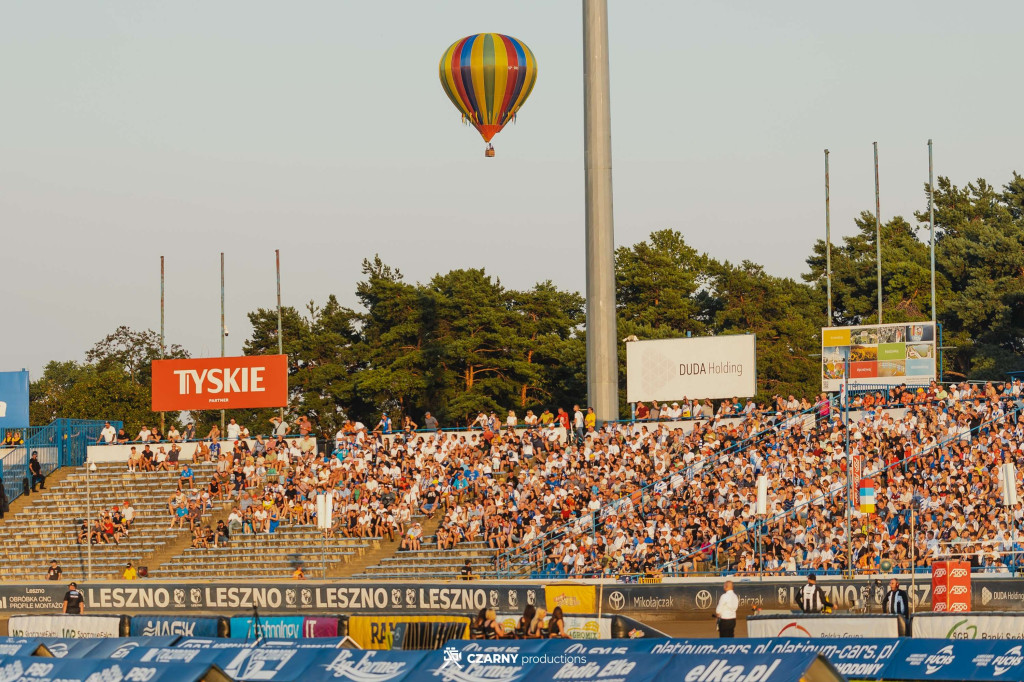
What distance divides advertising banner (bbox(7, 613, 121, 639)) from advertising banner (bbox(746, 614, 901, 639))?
483 inches

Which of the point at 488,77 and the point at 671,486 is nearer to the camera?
the point at 671,486

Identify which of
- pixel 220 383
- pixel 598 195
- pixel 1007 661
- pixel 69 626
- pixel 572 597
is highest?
pixel 598 195

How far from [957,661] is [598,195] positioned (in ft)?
113

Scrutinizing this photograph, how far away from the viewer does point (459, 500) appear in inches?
1676

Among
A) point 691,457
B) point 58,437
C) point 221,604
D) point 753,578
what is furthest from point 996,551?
point 58,437

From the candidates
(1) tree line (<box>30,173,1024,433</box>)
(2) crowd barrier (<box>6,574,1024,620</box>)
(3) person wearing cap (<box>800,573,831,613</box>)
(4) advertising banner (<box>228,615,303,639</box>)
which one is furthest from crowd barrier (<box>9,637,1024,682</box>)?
(1) tree line (<box>30,173,1024,433</box>)

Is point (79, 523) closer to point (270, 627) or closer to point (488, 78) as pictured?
point (488, 78)

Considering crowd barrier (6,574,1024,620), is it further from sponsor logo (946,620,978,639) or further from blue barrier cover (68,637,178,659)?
blue barrier cover (68,637,178,659)

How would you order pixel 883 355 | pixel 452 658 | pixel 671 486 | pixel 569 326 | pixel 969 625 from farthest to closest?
pixel 569 326
pixel 883 355
pixel 671 486
pixel 969 625
pixel 452 658

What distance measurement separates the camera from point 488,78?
53.6 meters

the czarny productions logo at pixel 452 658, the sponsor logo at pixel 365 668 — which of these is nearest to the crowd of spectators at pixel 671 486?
the czarny productions logo at pixel 452 658

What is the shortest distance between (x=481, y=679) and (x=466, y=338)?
60.1 meters

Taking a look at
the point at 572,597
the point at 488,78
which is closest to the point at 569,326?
the point at 488,78

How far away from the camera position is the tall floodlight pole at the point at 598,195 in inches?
2014
